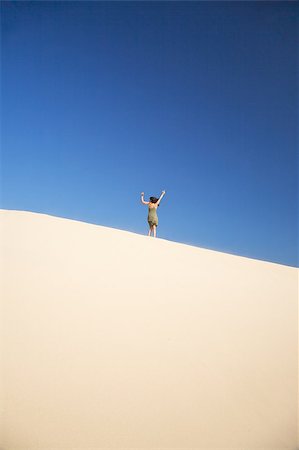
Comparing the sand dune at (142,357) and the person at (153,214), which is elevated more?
the person at (153,214)

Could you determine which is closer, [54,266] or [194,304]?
[194,304]

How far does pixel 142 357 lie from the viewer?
2.14m

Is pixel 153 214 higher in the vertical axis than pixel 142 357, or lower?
higher

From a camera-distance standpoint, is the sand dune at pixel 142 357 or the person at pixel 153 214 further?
the person at pixel 153 214

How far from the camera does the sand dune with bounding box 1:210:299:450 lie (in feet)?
5.39

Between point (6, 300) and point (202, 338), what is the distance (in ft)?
6.10

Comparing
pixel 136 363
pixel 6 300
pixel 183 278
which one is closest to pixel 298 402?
pixel 136 363

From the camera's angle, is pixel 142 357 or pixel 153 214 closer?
pixel 142 357

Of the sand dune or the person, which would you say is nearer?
the sand dune

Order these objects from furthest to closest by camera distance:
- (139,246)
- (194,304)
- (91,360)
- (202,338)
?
1. (139,246)
2. (194,304)
3. (202,338)
4. (91,360)

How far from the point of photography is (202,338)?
2.46 m

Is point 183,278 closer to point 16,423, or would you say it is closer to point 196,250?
A: point 196,250

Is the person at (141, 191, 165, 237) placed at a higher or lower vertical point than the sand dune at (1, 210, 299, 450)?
higher

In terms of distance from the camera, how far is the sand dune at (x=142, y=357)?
1.64m
